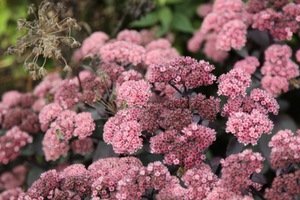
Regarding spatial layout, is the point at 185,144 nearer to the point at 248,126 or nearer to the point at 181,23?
the point at 248,126

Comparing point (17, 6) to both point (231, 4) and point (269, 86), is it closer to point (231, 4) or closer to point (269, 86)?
point (231, 4)

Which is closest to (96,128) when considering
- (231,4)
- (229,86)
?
(229,86)

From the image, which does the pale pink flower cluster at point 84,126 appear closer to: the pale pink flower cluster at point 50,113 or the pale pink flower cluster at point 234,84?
the pale pink flower cluster at point 50,113

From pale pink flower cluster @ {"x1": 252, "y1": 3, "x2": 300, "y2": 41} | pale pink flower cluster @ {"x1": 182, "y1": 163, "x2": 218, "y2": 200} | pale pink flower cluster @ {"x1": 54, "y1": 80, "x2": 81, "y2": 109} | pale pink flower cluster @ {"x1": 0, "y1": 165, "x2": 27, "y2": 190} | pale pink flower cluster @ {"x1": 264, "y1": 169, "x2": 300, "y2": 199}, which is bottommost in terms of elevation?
pale pink flower cluster @ {"x1": 0, "y1": 165, "x2": 27, "y2": 190}

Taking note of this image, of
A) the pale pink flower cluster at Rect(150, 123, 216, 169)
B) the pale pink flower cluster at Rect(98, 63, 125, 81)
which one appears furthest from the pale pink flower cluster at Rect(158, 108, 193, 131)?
the pale pink flower cluster at Rect(98, 63, 125, 81)

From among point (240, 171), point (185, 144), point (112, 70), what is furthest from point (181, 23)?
point (240, 171)

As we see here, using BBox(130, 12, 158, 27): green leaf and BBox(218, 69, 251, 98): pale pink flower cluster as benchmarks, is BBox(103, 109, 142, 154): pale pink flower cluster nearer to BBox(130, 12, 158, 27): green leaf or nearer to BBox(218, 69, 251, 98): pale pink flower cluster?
BBox(218, 69, 251, 98): pale pink flower cluster

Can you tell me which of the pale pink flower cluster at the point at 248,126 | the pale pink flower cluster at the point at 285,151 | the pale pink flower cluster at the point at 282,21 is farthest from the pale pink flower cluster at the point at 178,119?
the pale pink flower cluster at the point at 282,21
